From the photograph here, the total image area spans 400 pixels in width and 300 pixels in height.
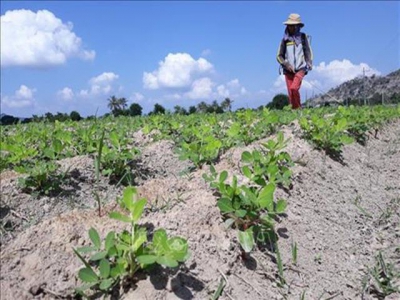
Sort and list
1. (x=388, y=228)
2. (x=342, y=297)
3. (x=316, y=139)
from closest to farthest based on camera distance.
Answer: (x=342, y=297) → (x=388, y=228) → (x=316, y=139)

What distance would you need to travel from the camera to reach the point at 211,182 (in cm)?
244

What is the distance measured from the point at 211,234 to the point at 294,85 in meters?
6.13

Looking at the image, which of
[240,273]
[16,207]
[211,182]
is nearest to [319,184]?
[211,182]

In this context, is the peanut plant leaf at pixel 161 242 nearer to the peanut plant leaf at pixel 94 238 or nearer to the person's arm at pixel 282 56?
the peanut plant leaf at pixel 94 238

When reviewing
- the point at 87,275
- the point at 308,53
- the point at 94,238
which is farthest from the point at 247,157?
the point at 308,53

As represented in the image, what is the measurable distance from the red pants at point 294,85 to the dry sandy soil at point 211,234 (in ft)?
14.6

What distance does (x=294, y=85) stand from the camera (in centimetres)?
787

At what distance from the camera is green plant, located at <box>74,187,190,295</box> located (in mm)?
1723

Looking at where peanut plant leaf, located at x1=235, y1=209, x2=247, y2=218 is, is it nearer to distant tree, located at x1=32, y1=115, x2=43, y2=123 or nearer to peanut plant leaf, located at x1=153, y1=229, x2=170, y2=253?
peanut plant leaf, located at x1=153, y1=229, x2=170, y2=253

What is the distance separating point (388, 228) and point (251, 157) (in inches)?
39.4

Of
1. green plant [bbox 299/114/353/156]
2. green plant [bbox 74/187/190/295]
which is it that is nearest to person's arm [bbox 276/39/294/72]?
green plant [bbox 299/114/353/156]

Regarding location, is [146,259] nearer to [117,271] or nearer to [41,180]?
[117,271]

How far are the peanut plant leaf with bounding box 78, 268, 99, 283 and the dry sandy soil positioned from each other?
0.38 ft

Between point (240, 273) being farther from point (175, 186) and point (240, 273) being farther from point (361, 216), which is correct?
point (361, 216)
